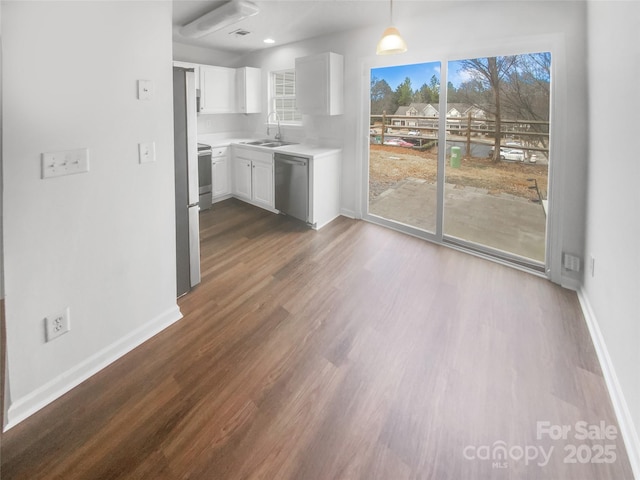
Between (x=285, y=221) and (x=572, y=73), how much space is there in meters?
3.31

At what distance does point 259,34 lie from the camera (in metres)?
4.55

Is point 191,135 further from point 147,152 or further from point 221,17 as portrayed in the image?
point 221,17

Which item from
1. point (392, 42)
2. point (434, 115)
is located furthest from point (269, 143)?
point (392, 42)

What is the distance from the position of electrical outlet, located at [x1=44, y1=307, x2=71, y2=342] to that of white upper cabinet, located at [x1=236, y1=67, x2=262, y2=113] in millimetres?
4696

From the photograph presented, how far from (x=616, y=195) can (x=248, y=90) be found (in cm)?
511

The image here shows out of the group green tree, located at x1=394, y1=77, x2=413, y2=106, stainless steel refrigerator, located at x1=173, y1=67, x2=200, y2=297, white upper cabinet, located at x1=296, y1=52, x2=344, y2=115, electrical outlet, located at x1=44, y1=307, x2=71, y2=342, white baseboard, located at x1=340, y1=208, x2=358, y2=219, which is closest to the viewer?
electrical outlet, located at x1=44, y1=307, x2=71, y2=342

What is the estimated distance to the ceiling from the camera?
3.44 m

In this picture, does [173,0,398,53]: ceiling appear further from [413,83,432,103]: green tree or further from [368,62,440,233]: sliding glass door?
[413,83,432,103]: green tree

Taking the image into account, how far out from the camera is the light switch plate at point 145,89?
1.94 meters

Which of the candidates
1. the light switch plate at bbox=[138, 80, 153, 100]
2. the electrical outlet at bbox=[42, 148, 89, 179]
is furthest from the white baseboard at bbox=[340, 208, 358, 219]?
the electrical outlet at bbox=[42, 148, 89, 179]

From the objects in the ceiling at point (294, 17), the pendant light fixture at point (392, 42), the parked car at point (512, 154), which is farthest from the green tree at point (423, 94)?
the pendant light fixture at point (392, 42)

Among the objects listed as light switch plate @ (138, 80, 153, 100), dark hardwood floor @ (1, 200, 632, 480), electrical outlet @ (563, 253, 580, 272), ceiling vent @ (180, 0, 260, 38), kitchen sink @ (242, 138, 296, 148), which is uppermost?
ceiling vent @ (180, 0, 260, 38)

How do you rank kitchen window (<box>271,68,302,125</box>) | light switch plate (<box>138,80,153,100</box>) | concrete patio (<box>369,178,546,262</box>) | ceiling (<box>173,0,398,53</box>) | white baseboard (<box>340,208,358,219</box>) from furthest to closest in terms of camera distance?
kitchen window (<box>271,68,302,125</box>) → white baseboard (<box>340,208,358,219</box>) → ceiling (<box>173,0,398,53</box>) → concrete patio (<box>369,178,546,262</box>) → light switch plate (<box>138,80,153,100</box>)

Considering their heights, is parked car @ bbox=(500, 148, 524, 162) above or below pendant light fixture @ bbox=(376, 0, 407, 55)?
below
